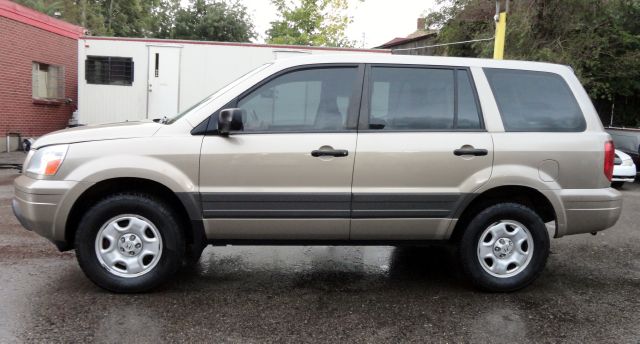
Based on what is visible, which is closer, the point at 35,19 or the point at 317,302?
the point at 317,302

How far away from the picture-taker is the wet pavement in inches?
134

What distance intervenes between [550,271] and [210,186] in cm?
330

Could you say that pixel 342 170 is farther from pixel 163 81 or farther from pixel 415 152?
pixel 163 81

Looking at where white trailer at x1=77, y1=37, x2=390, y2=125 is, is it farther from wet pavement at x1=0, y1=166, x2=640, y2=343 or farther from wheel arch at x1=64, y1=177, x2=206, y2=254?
wheel arch at x1=64, y1=177, x2=206, y2=254

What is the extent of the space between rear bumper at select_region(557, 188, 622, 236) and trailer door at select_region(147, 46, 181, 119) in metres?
9.96

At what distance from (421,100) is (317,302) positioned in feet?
5.79

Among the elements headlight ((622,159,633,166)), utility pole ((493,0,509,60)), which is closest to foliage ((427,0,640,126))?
headlight ((622,159,633,166))

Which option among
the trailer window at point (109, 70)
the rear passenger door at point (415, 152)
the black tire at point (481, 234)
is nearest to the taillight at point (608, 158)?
the black tire at point (481, 234)

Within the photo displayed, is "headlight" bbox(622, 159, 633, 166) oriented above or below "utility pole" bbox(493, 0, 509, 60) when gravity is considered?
below

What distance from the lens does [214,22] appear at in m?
32.6

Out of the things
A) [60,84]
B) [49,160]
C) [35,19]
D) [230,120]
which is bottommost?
[49,160]

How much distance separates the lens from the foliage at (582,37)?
14445 mm

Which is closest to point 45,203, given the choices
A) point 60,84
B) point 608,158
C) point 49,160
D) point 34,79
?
point 49,160

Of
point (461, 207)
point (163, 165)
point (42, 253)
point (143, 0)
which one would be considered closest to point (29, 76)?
point (42, 253)
